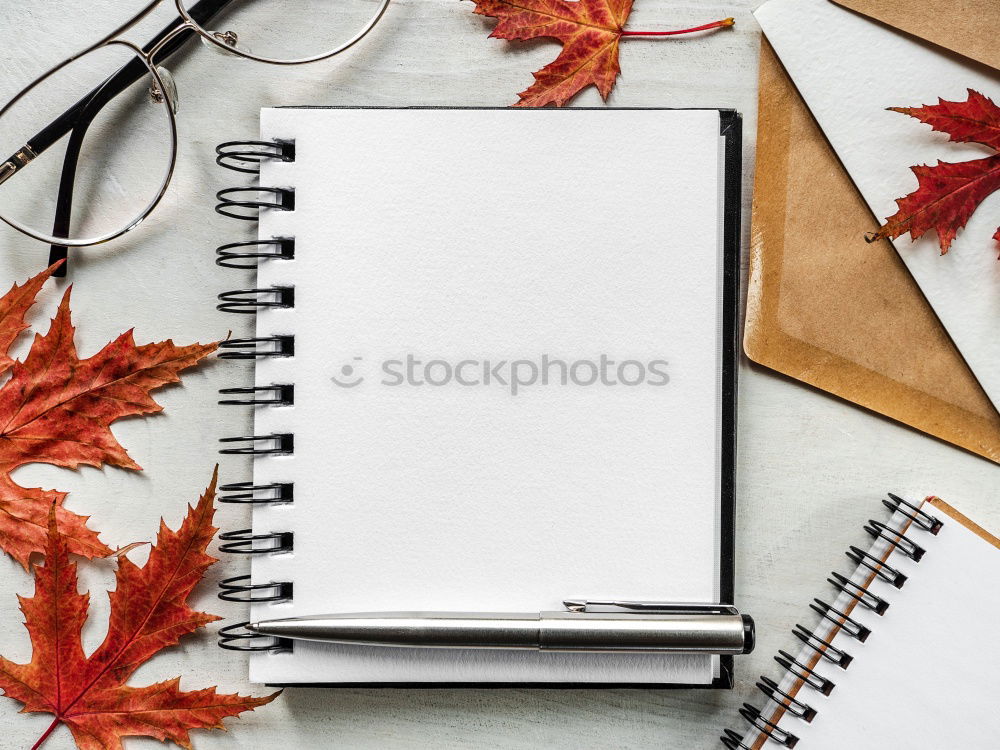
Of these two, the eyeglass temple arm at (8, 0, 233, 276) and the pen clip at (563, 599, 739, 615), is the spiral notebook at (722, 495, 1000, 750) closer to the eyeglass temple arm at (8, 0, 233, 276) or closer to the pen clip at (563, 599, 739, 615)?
Result: the pen clip at (563, 599, 739, 615)

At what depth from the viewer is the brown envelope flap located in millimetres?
558

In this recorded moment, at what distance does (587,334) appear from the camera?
55 cm

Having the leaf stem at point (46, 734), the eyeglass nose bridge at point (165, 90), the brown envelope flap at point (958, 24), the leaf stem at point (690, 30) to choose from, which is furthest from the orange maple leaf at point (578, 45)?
the leaf stem at point (46, 734)

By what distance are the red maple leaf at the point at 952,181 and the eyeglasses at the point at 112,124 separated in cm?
48

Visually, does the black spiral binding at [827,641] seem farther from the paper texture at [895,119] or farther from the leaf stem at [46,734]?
the leaf stem at [46,734]

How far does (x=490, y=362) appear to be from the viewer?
1.80 feet

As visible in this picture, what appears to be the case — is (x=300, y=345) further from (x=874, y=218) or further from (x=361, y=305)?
(x=874, y=218)

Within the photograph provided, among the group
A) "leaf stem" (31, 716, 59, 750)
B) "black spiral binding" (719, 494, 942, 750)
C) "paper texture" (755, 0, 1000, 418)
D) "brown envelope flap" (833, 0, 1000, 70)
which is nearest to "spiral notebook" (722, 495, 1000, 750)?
"black spiral binding" (719, 494, 942, 750)

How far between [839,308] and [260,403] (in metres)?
0.49

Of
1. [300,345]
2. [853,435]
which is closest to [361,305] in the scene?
[300,345]

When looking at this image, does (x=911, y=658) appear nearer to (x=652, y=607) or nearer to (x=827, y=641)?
(x=827, y=641)

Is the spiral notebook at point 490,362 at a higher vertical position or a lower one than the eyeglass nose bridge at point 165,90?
lower

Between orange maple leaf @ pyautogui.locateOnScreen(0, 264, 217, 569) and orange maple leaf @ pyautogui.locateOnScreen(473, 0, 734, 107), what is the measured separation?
37 cm

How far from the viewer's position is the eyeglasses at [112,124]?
0.58 m
